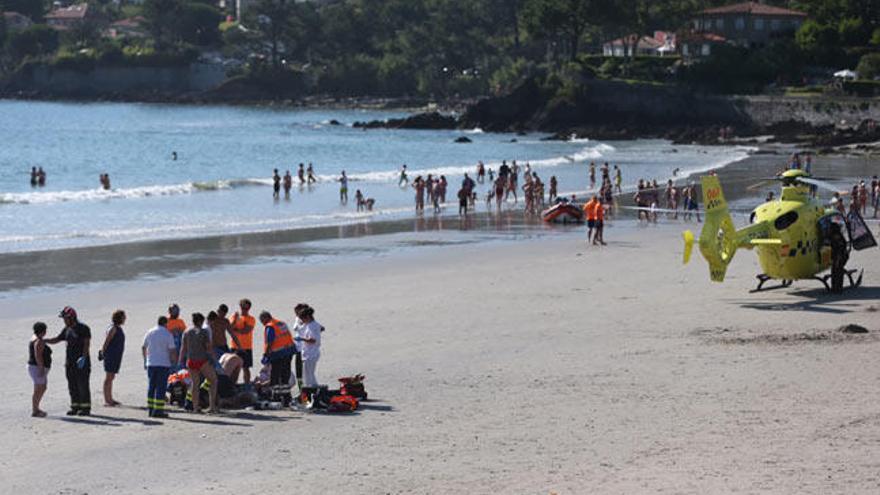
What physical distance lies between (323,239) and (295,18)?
14921 cm

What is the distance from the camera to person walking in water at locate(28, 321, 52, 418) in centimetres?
1719

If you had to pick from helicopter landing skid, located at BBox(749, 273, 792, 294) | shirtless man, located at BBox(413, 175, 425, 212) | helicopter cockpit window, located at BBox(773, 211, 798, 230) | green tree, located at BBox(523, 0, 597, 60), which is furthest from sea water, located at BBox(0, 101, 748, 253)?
helicopter cockpit window, located at BBox(773, 211, 798, 230)

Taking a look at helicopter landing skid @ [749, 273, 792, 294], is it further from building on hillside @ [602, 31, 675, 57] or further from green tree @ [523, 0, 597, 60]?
building on hillside @ [602, 31, 675, 57]

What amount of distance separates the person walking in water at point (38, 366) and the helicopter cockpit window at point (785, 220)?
13206 mm

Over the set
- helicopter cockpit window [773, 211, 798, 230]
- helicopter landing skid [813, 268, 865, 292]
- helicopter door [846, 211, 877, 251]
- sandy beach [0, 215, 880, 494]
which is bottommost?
sandy beach [0, 215, 880, 494]

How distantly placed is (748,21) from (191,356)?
106 m

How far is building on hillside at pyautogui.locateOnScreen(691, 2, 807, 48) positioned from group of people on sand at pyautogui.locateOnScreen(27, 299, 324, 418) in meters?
102

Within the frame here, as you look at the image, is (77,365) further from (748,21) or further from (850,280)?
(748,21)

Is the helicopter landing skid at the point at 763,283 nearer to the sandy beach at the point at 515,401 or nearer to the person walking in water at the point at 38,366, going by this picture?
the sandy beach at the point at 515,401

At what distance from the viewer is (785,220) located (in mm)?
25531

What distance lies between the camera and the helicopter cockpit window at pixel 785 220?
2553 centimetres

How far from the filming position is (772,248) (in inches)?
1013

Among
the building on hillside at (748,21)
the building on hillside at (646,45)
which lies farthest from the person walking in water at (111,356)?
the building on hillside at (646,45)

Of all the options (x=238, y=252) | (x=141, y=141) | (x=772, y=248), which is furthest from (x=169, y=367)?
(x=141, y=141)
